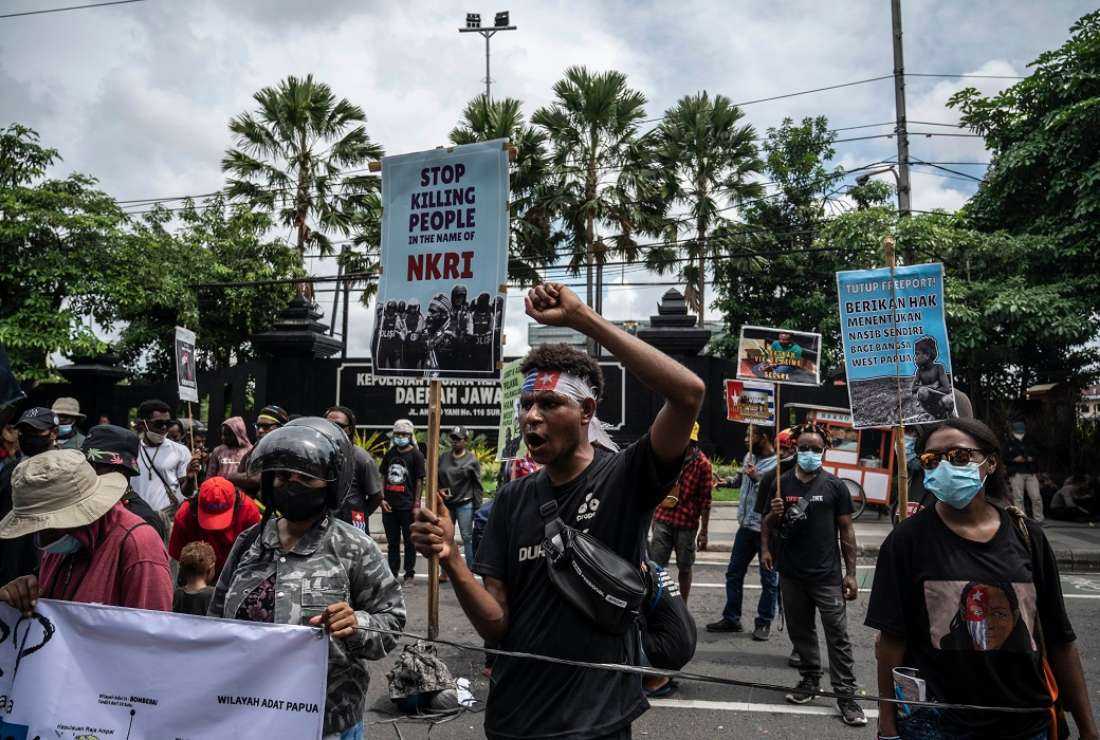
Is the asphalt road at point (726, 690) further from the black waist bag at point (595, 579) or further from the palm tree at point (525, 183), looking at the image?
the palm tree at point (525, 183)

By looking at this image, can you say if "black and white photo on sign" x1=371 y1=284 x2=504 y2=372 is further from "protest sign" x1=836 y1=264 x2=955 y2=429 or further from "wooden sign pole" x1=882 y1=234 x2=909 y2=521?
"protest sign" x1=836 y1=264 x2=955 y2=429

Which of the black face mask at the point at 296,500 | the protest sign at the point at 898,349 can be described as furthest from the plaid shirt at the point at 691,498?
the black face mask at the point at 296,500

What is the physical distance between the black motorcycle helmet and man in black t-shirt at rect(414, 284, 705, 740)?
57cm

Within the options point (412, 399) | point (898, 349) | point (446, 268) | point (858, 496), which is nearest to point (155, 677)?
point (446, 268)

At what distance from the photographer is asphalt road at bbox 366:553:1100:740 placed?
16.0 ft

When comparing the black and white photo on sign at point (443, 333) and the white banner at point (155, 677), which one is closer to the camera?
the white banner at point (155, 677)

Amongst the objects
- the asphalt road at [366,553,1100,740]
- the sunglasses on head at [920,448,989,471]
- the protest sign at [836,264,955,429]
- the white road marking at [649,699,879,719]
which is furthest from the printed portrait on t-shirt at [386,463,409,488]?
the sunglasses on head at [920,448,989,471]

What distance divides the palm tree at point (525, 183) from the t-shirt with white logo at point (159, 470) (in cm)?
1509

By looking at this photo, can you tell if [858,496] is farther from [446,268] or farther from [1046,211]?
[446,268]

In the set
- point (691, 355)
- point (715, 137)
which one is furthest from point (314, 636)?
point (715, 137)

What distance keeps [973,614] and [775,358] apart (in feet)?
21.3

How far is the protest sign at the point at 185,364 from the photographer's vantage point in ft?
36.1

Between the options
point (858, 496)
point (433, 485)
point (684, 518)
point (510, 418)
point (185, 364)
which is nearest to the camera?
point (433, 485)

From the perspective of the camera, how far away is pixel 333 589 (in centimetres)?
248
